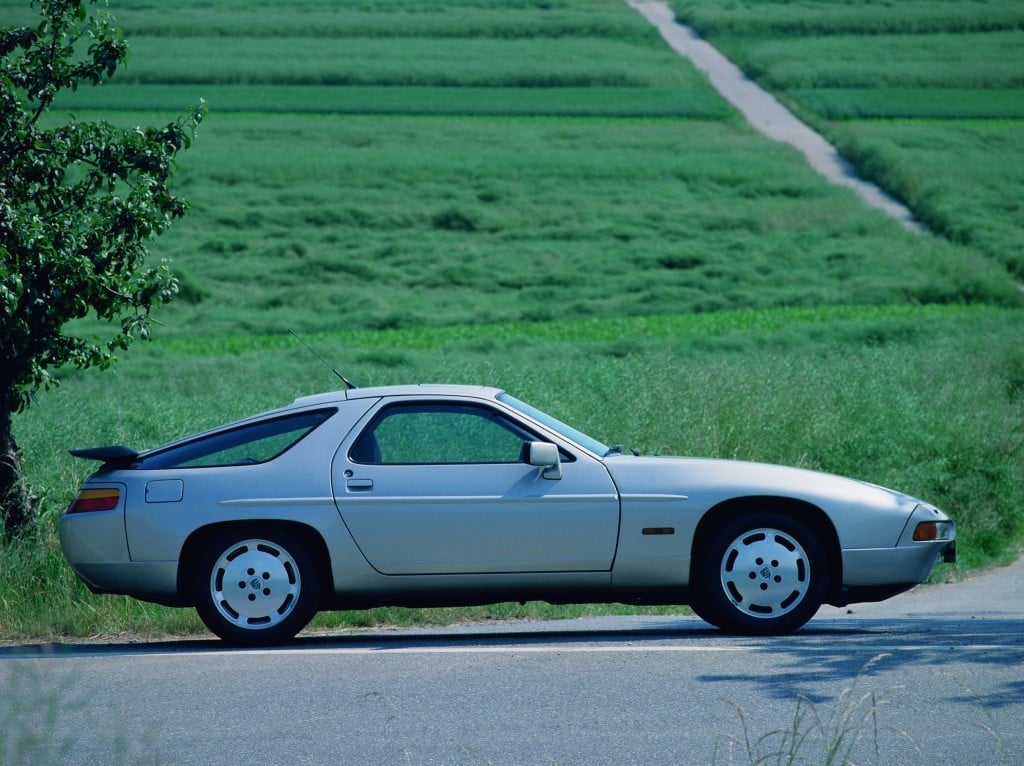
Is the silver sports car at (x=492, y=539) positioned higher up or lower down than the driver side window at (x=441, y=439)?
lower down

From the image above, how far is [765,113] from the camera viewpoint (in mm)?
58000

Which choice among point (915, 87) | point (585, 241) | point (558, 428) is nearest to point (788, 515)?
point (558, 428)

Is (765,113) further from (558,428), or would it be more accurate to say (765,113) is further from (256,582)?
(256,582)

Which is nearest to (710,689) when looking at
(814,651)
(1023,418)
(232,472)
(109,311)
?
(814,651)

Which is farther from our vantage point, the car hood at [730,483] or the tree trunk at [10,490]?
the tree trunk at [10,490]

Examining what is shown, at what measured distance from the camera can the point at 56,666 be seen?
7.48m

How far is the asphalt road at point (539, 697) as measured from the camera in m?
5.36

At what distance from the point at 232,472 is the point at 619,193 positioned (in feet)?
124

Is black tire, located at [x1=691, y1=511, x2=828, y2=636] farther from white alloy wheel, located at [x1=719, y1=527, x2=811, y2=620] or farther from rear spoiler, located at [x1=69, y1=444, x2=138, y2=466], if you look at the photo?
rear spoiler, located at [x1=69, y1=444, x2=138, y2=466]

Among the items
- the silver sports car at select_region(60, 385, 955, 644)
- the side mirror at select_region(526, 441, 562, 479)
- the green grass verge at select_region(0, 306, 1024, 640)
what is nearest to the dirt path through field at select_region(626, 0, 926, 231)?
the green grass verge at select_region(0, 306, 1024, 640)

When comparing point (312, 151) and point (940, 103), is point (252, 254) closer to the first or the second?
point (312, 151)

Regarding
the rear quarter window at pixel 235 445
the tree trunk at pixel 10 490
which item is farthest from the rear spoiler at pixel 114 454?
the tree trunk at pixel 10 490

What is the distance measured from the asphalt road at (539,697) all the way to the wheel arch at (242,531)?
14.1 inches

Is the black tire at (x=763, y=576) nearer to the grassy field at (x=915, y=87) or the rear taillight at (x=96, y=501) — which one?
the rear taillight at (x=96, y=501)
